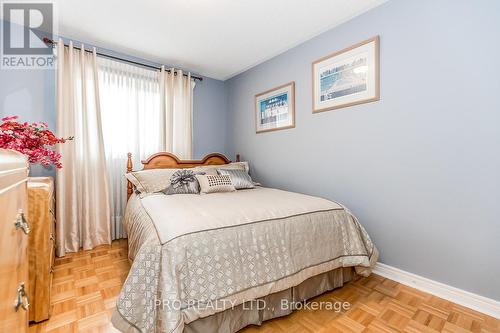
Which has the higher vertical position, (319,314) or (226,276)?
(226,276)

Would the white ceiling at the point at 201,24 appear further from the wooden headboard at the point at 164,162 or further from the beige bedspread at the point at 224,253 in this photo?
the beige bedspread at the point at 224,253

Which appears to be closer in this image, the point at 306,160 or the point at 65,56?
the point at 65,56

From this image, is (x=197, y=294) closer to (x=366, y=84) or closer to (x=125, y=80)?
(x=366, y=84)

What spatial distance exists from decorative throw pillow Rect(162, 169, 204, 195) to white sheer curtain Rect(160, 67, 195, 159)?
94 centimetres

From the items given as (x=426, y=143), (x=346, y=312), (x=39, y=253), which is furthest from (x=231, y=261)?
(x=426, y=143)

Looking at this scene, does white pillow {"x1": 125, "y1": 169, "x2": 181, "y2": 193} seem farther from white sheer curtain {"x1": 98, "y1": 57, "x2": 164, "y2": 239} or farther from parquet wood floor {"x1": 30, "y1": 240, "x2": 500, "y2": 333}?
parquet wood floor {"x1": 30, "y1": 240, "x2": 500, "y2": 333}

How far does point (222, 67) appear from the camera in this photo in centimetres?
364

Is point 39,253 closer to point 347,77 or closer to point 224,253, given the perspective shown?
point 224,253

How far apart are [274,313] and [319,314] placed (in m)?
0.32

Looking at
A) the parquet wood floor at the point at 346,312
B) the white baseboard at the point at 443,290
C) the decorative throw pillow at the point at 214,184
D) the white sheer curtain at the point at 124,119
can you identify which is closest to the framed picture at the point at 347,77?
the decorative throw pillow at the point at 214,184

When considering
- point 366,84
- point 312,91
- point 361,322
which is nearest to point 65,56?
point 312,91

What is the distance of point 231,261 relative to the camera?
136 centimetres

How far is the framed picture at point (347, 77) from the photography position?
2.21 meters

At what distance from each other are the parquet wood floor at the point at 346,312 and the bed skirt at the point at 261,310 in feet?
0.18
